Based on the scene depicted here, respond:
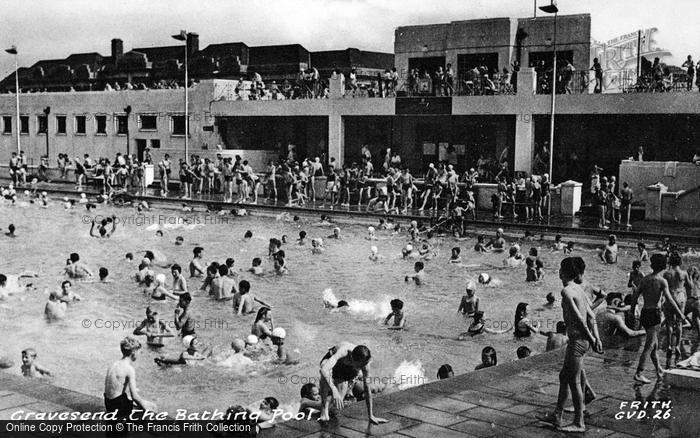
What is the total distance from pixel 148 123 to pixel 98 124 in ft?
15.1

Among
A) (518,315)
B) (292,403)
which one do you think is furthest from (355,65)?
(292,403)

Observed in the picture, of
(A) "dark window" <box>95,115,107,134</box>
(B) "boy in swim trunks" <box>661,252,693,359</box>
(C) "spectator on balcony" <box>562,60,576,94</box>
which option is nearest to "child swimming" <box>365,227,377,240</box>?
(C) "spectator on balcony" <box>562,60,576,94</box>

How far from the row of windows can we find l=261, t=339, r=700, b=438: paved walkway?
120 feet

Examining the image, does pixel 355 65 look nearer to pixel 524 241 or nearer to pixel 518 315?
pixel 524 241

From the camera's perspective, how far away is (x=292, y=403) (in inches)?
423

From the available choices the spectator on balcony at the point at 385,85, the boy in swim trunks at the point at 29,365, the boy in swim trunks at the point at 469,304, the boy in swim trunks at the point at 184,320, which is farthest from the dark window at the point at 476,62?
the boy in swim trunks at the point at 29,365

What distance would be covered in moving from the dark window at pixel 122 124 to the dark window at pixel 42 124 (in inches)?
273

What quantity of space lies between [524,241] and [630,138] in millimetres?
9876

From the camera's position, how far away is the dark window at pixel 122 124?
4625cm

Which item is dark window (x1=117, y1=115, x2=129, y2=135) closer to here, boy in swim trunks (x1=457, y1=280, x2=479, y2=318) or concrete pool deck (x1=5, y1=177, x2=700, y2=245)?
concrete pool deck (x1=5, y1=177, x2=700, y2=245)

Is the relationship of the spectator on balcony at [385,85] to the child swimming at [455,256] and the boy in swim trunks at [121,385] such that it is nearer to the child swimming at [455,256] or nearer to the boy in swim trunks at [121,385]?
the child swimming at [455,256]

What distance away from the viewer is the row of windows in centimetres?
4384

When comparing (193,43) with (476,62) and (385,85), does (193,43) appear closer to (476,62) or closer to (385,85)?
(385,85)

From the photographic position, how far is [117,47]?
62.7 m
